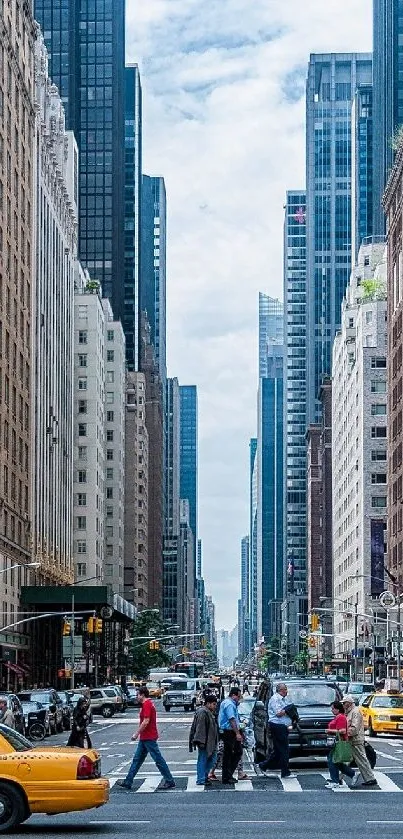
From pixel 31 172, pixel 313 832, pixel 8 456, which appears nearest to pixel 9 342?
pixel 8 456

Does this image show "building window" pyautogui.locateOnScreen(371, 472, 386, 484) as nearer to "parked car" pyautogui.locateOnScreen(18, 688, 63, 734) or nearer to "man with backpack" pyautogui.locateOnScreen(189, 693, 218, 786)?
"parked car" pyautogui.locateOnScreen(18, 688, 63, 734)

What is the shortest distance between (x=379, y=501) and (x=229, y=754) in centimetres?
11660

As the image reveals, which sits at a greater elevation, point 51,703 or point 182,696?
point 51,703

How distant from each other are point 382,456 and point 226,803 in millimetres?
122259

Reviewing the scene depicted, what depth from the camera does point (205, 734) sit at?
29.8 m

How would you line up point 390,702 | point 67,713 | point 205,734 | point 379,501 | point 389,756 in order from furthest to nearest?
point 379,501 < point 67,713 < point 390,702 < point 389,756 < point 205,734

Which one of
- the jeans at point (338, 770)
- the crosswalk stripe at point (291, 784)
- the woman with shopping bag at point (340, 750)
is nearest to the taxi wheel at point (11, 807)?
the crosswalk stripe at point (291, 784)

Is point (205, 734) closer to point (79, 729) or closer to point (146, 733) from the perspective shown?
point (146, 733)

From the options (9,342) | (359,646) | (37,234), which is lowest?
(359,646)

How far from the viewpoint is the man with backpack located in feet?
97.5

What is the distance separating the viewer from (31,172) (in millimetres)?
109812

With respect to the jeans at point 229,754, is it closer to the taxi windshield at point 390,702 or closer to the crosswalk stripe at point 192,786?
the crosswalk stripe at point 192,786

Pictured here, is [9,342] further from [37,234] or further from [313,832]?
[313,832]

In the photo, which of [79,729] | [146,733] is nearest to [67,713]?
[79,729]
